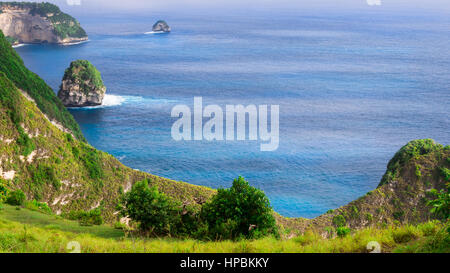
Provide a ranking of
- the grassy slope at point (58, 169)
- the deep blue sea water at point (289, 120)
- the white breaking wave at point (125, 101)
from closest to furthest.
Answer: the grassy slope at point (58, 169) → the deep blue sea water at point (289, 120) → the white breaking wave at point (125, 101)

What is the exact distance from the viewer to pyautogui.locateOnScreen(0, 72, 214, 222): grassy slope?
53344mm

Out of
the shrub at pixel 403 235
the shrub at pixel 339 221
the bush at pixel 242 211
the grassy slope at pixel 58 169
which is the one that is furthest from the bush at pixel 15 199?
the shrub at pixel 403 235

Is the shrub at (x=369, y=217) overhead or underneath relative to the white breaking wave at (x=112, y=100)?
underneath

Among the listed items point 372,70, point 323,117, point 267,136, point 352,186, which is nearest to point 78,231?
point 352,186

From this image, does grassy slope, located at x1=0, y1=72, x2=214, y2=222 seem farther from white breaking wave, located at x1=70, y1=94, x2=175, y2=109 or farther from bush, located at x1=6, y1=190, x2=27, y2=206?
white breaking wave, located at x1=70, y1=94, x2=175, y2=109

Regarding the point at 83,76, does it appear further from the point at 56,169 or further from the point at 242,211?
the point at 242,211

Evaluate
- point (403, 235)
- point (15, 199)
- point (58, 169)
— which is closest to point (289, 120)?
point (58, 169)

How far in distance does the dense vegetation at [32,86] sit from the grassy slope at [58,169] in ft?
56.3

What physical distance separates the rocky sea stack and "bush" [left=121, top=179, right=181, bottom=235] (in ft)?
365

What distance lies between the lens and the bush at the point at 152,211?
2725 centimetres

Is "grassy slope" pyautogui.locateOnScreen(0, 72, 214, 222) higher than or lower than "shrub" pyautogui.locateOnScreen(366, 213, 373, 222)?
higher

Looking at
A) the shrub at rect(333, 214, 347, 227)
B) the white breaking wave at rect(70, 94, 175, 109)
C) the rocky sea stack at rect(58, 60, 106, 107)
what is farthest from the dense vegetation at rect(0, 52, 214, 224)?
the white breaking wave at rect(70, 94, 175, 109)

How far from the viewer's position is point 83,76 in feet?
440

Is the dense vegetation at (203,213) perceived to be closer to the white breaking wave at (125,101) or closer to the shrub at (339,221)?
the shrub at (339,221)
